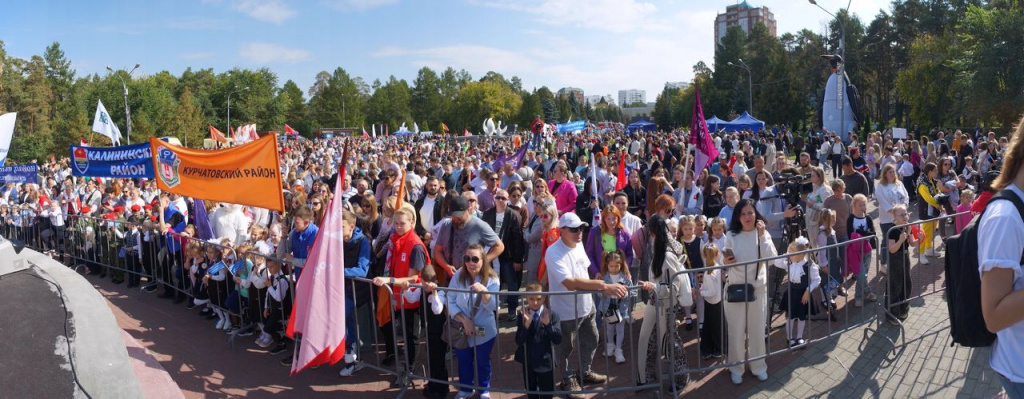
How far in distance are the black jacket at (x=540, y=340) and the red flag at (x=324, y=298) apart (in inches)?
57.9

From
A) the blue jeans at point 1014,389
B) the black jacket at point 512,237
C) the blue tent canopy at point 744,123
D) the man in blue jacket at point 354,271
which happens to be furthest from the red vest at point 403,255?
the blue tent canopy at point 744,123

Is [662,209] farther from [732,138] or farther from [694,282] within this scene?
[732,138]

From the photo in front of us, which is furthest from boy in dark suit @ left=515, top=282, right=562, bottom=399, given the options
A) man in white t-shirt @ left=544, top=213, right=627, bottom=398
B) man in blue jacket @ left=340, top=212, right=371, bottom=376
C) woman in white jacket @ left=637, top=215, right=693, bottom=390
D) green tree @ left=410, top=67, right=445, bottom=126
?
green tree @ left=410, top=67, right=445, bottom=126

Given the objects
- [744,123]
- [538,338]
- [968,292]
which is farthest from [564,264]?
[744,123]

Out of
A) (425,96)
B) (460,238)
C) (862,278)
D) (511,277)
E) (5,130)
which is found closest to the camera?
(460,238)

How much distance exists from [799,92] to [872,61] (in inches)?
294

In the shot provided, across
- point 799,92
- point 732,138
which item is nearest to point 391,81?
point 799,92

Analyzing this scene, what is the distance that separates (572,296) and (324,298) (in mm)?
2004

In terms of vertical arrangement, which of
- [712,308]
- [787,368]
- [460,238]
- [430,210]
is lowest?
[787,368]

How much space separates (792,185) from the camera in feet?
27.8

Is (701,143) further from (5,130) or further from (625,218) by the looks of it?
(5,130)

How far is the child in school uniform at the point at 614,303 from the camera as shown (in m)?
5.50

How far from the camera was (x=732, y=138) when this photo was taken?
2855cm

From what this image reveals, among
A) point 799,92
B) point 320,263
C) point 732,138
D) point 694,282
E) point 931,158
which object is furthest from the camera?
point 799,92
